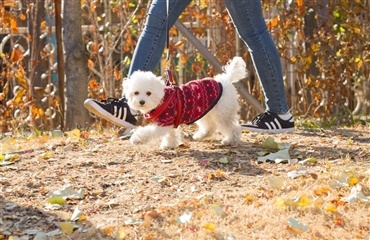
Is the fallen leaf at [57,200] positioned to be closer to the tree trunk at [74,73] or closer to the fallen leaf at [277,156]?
the fallen leaf at [277,156]

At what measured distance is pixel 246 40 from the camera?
5.53 m

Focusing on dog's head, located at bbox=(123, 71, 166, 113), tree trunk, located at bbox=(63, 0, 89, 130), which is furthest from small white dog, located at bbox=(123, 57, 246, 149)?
tree trunk, located at bbox=(63, 0, 89, 130)

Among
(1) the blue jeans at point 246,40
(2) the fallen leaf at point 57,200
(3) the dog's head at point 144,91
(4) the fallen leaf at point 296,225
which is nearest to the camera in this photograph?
(4) the fallen leaf at point 296,225

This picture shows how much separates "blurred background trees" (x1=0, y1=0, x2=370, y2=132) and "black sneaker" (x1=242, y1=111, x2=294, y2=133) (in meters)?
1.19

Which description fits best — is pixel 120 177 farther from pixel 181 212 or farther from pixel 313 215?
pixel 313 215

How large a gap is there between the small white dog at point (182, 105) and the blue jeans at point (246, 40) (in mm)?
263

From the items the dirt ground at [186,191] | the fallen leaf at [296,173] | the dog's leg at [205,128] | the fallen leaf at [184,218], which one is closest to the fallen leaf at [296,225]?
the dirt ground at [186,191]

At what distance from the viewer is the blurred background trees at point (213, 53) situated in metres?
7.43

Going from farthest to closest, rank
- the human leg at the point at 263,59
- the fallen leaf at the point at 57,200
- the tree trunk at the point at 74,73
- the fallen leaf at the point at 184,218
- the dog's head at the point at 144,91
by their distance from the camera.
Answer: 1. the tree trunk at the point at 74,73
2. the human leg at the point at 263,59
3. the dog's head at the point at 144,91
4. the fallen leaf at the point at 57,200
5. the fallen leaf at the point at 184,218

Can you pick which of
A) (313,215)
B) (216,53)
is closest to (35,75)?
(216,53)

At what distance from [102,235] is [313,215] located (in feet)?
3.15

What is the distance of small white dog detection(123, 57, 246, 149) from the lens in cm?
484

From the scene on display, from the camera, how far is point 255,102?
7.12m

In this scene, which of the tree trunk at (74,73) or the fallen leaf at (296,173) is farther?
the tree trunk at (74,73)
